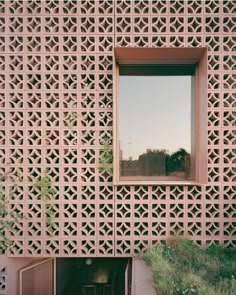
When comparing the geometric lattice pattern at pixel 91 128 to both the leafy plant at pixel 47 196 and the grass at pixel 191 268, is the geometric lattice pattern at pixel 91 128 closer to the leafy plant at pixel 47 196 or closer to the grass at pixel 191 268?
the leafy plant at pixel 47 196

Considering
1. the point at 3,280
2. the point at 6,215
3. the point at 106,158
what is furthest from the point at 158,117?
the point at 3,280

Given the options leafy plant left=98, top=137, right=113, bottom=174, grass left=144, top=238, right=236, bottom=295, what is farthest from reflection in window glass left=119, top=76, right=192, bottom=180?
grass left=144, top=238, right=236, bottom=295

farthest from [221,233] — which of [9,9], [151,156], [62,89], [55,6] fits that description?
[9,9]

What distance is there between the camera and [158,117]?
4574mm

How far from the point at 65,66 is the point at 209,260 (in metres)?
3.12

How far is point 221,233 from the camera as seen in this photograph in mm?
4020

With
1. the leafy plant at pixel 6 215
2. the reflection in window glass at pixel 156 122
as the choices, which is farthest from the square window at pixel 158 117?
the leafy plant at pixel 6 215

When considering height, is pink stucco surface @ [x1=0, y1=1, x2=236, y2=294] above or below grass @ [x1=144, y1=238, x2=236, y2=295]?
above

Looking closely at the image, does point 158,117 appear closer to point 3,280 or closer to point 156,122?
point 156,122

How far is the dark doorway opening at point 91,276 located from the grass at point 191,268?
2.27 metres

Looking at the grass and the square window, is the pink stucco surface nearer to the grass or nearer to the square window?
the grass

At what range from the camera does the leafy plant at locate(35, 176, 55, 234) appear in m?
3.99

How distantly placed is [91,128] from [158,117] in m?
1.16

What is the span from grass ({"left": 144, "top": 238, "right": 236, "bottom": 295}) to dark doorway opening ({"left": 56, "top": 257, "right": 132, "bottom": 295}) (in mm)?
2266
